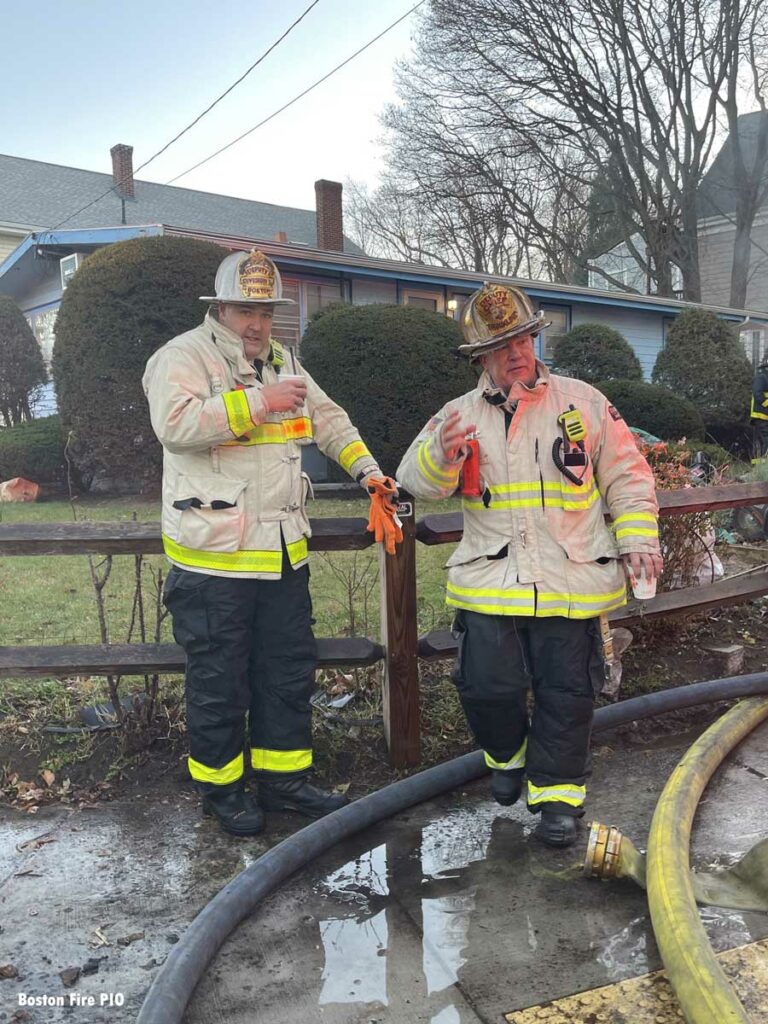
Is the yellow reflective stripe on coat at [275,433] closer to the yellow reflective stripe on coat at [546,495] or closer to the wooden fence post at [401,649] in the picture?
the wooden fence post at [401,649]

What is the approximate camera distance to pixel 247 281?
277 cm

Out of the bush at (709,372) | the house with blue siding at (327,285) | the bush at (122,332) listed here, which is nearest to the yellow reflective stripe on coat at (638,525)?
the bush at (122,332)

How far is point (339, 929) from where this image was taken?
2.34 metres

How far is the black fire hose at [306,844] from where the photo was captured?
1932 millimetres

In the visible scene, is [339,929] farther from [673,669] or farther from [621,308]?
[621,308]

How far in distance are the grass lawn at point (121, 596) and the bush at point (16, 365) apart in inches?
280

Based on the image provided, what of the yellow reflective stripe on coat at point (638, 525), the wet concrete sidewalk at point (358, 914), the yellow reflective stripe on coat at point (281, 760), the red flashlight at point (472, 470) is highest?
the red flashlight at point (472, 470)

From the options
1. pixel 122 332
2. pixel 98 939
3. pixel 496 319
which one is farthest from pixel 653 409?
pixel 98 939

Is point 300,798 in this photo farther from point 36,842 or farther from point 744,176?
point 744,176

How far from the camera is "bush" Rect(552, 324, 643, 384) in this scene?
14727mm

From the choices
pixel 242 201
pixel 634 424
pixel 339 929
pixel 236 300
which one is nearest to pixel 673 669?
pixel 339 929

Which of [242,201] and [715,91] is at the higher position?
[715,91]

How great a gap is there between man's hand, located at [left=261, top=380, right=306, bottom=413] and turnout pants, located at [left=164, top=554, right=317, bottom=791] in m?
0.57

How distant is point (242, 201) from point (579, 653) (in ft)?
74.8
